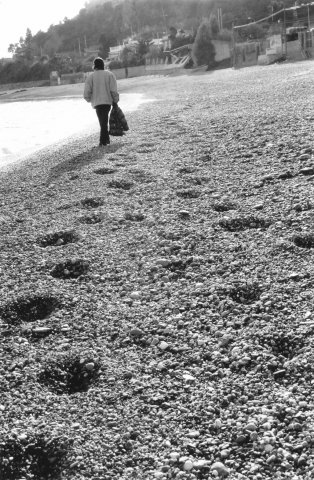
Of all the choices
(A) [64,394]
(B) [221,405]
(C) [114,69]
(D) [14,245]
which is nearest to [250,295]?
(B) [221,405]

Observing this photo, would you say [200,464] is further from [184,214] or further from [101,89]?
[101,89]

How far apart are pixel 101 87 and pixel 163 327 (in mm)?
9541

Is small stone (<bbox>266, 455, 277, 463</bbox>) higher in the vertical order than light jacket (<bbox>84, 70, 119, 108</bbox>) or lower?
lower

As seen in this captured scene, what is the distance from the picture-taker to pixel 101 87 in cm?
1288

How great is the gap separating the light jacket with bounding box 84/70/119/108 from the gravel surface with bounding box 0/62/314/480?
4495 mm

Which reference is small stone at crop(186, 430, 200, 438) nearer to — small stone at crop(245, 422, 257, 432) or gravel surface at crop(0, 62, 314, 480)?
gravel surface at crop(0, 62, 314, 480)

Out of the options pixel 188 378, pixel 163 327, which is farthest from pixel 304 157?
pixel 188 378

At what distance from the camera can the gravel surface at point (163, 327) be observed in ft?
10.1

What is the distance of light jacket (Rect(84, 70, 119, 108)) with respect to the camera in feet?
42.2

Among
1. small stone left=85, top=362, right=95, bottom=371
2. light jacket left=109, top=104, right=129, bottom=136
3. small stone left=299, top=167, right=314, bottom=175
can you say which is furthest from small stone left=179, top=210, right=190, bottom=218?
light jacket left=109, top=104, right=129, bottom=136

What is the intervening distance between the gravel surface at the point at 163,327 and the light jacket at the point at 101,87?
450cm

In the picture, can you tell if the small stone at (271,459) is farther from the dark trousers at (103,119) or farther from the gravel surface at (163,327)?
the dark trousers at (103,119)

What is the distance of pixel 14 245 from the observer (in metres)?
6.68

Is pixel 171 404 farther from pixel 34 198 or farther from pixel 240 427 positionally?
pixel 34 198
